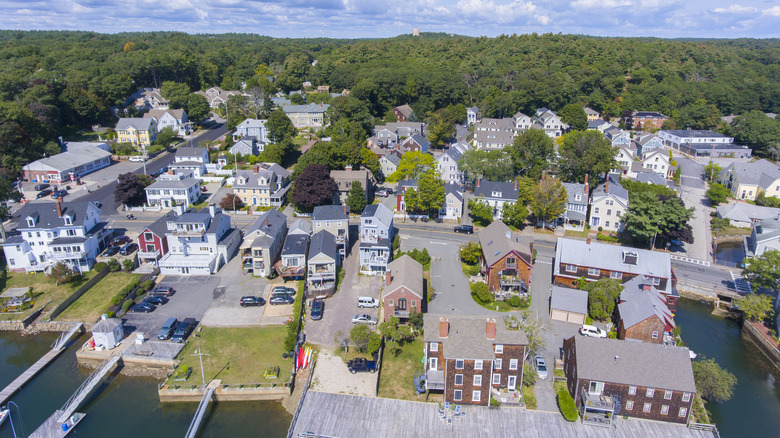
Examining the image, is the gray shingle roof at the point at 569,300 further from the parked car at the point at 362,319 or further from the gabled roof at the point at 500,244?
the parked car at the point at 362,319

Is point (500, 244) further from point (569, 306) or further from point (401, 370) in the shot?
point (401, 370)

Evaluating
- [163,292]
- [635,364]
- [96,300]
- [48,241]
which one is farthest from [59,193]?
[635,364]

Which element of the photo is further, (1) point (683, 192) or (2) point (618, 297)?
(1) point (683, 192)

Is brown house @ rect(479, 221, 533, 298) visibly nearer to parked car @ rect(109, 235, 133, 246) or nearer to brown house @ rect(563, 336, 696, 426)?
brown house @ rect(563, 336, 696, 426)

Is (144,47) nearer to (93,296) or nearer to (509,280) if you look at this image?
(93,296)

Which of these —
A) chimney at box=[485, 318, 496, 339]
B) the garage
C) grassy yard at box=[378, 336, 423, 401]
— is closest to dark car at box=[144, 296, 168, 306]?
grassy yard at box=[378, 336, 423, 401]

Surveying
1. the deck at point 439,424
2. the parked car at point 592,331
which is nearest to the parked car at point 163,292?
the deck at point 439,424

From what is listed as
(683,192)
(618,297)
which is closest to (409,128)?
(683,192)
